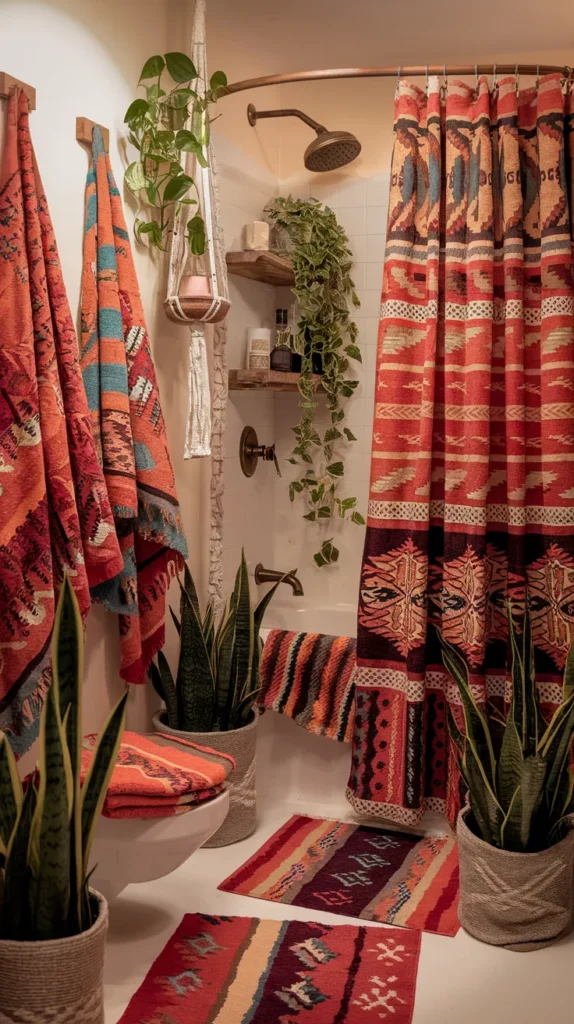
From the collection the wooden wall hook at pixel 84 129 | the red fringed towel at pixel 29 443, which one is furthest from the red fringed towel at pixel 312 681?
the wooden wall hook at pixel 84 129

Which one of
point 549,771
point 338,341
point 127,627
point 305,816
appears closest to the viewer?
point 549,771

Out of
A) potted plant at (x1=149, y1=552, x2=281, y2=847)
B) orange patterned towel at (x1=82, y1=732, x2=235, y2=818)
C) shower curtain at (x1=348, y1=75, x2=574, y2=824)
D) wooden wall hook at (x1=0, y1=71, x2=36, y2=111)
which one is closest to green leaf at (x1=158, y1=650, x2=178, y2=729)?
potted plant at (x1=149, y1=552, x2=281, y2=847)

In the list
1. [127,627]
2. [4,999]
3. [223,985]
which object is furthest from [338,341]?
[4,999]

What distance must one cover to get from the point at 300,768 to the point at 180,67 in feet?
6.69

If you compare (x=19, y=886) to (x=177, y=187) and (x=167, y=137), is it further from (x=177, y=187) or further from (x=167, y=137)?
(x=167, y=137)

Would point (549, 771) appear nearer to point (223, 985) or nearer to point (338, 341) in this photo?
point (223, 985)

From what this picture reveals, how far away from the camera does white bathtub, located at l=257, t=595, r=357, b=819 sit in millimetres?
2875

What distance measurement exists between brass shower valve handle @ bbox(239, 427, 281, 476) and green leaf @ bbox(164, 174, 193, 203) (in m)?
1.04

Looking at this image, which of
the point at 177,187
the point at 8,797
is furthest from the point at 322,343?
the point at 8,797

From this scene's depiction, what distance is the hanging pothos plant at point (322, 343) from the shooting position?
3211 mm

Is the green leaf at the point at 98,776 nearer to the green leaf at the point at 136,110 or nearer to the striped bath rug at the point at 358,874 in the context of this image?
the striped bath rug at the point at 358,874

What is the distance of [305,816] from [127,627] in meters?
0.92

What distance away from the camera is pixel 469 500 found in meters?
2.48

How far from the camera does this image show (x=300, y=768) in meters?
2.92
